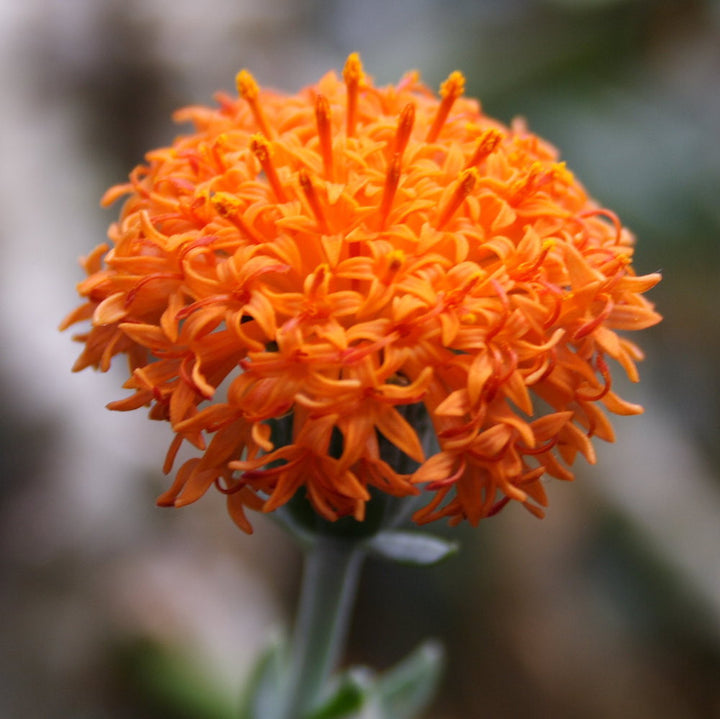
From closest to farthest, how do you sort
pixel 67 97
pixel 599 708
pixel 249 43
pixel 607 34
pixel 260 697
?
pixel 260 697 → pixel 599 708 → pixel 607 34 → pixel 67 97 → pixel 249 43

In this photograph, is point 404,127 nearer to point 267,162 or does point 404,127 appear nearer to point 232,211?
point 267,162

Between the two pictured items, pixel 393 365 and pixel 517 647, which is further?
pixel 517 647

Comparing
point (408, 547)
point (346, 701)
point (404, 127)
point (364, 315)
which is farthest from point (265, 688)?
point (404, 127)

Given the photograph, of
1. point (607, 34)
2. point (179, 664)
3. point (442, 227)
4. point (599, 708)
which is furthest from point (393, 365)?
point (607, 34)

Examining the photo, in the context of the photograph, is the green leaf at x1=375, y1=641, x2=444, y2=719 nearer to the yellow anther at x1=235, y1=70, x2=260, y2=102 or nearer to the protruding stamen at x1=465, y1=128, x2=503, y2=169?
the protruding stamen at x1=465, y1=128, x2=503, y2=169

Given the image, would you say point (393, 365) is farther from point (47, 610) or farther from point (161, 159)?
point (47, 610)

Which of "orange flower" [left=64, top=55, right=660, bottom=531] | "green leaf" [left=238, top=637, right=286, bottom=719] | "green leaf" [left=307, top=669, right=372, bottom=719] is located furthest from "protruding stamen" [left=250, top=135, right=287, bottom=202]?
"green leaf" [left=238, top=637, right=286, bottom=719]

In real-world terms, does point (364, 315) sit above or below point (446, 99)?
below
